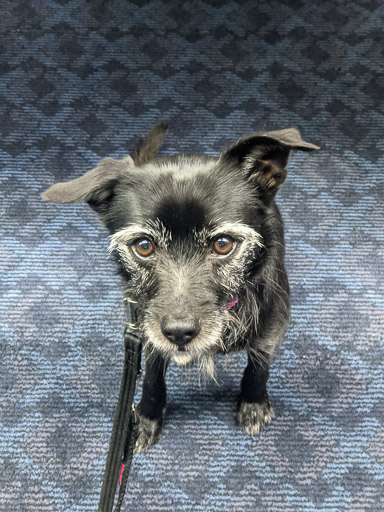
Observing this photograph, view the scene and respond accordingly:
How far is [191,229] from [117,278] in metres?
0.98

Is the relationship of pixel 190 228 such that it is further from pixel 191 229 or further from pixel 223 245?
pixel 223 245

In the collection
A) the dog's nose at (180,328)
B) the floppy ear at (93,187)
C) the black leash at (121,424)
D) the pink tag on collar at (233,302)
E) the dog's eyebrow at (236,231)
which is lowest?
the black leash at (121,424)

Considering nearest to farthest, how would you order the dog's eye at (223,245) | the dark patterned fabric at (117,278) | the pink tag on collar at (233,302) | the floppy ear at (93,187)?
the floppy ear at (93,187), the dog's eye at (223,245), the pink tag on collar at (233,302), the dark patterned fabric at (117,278)

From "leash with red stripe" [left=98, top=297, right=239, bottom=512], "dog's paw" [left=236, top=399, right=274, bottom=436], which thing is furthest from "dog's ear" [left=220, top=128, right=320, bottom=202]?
"dog's paw" [left=236, top=399, right=274, bottom=436]

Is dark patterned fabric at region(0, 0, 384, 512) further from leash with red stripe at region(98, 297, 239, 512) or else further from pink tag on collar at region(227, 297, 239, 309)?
pink tag on collar at region(227, 297, 239, 309)

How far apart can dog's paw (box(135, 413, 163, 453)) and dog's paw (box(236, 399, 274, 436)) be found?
1.16 ft

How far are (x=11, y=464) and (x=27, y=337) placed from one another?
56cm

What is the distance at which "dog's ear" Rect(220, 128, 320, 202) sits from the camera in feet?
4.46

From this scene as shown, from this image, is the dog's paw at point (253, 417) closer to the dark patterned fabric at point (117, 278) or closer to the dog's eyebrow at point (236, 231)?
the dark patterned fabric at point (117, 278)

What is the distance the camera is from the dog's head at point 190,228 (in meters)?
1.41

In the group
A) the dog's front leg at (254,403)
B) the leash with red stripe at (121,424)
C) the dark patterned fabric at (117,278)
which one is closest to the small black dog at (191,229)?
the leash with red stripe at (121,424)

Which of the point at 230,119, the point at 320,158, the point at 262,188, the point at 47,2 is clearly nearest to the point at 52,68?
the point at 47,2

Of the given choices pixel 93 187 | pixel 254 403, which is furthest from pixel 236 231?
pixel 254 403

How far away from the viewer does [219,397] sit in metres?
2.04
